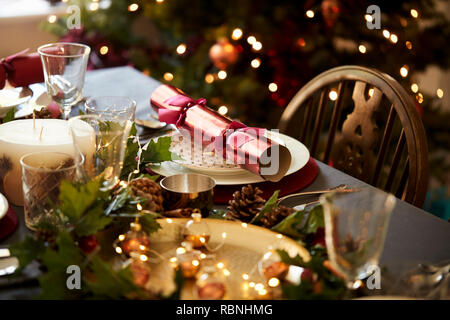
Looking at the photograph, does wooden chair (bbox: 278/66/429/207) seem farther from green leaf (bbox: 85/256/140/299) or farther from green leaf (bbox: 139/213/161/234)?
green leaf (bbox: 85/256/140/299)

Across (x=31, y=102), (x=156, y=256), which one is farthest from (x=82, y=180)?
(x=31, y=102)

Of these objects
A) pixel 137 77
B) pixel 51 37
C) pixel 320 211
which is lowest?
pixel 51 37

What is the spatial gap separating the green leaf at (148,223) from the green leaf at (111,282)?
0.45 ft

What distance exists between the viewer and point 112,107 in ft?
3.73

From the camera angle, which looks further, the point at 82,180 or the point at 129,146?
the point at 129,146

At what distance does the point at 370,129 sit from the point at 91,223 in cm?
77

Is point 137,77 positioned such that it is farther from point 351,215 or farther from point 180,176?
point 351,215

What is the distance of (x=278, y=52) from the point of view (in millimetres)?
2482

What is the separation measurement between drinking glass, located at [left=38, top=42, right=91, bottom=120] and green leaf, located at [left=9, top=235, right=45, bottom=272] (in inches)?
18.6

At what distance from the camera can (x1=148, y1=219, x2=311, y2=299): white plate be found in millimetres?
741

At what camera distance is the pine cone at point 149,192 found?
81cm

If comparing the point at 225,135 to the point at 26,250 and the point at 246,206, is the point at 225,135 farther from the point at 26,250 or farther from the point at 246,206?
the point at 26,250

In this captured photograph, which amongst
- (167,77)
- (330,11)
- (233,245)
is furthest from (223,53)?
(233,245)

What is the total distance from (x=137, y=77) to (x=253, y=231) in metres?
1.01
